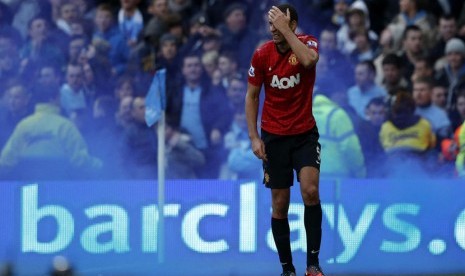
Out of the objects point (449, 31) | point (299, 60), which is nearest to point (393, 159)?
point (449, 31)

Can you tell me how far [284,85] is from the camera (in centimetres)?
1097

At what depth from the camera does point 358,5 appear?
709 inches

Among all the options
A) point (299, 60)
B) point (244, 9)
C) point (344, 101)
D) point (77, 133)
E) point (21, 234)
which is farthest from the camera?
point (244, 9)

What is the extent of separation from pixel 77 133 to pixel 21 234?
2.03 meters

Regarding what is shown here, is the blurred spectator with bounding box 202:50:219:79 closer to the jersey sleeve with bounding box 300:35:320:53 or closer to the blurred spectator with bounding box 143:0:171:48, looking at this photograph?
the blurred spectator with bounding box 143:0:171:48

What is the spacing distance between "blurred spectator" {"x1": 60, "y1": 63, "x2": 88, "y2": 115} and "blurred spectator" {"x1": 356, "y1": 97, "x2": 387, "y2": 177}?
11.2 ft

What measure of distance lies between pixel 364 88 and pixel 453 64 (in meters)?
1.19

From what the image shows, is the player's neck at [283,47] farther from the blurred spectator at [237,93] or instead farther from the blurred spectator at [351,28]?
the blurred spectator at [351,28]

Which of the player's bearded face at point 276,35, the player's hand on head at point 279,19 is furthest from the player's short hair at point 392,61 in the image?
the player's hand on head at point 279,19

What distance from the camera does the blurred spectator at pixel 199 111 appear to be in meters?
16.2

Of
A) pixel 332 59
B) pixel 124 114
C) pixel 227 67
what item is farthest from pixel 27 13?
pixel 332 59

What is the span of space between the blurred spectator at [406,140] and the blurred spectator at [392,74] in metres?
0.90

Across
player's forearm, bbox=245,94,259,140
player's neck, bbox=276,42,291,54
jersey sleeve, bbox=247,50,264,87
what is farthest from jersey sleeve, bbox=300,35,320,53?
player's forearm, bbox=245,94,259,140

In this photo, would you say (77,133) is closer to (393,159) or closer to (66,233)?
(66,233)
